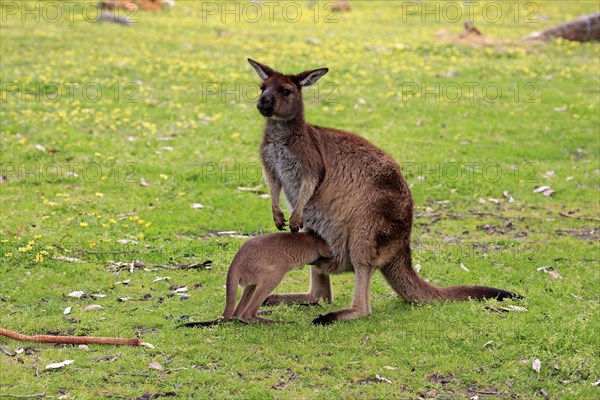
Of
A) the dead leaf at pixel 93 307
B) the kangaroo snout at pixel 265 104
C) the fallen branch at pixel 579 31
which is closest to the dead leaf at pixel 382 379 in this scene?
the kangaroo snout at pixel 265 104

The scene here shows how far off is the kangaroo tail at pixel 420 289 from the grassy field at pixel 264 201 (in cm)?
13

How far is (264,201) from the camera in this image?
970cm

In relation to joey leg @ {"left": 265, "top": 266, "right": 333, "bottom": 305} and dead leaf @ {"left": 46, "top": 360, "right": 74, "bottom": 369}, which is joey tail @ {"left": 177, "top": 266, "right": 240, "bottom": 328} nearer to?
joey leg @ {"left": 265, "top": 266, "right": 333, "bottom": 305}

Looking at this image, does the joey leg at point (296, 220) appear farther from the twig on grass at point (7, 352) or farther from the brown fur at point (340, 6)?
the brown fur at point (340, 6)

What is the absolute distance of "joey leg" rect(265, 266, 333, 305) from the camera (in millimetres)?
6887

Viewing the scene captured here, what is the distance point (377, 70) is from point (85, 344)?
10701mm

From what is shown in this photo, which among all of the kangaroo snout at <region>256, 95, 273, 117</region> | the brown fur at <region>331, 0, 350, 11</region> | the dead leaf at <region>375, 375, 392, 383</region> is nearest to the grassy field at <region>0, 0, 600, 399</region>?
the dead leaf at <region>375, 375, 392, 383</region>

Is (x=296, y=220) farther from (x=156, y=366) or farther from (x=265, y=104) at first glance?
(x=156, y=366)

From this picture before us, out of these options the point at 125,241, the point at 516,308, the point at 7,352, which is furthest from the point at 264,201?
the point at 7,352

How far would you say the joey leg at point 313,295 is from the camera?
6.89 metres

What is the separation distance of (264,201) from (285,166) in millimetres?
3021

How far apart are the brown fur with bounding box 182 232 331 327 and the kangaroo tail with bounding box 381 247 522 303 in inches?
31.5

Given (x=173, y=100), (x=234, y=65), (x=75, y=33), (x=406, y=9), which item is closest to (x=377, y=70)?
(x=234, y=65)

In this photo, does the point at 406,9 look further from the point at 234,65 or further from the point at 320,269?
the point at 320,269
